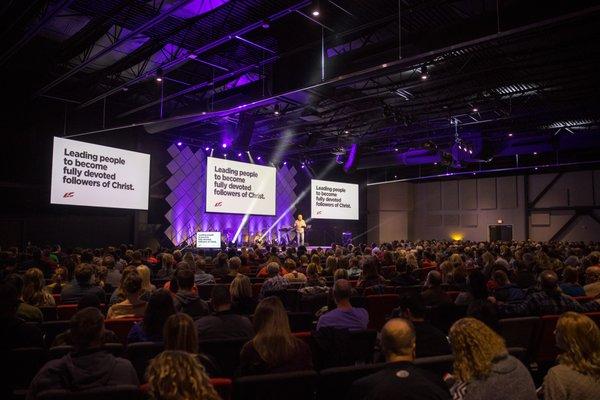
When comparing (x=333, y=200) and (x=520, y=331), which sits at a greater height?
(x=333, y=200)

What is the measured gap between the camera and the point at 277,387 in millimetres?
2184

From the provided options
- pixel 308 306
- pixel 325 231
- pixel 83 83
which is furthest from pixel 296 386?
pixel 325 231

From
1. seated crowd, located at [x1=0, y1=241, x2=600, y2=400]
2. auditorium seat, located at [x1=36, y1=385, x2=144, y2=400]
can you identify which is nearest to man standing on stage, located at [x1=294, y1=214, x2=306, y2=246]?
seated crowd, located at [x1=0, y1=241, x2=600, y2=400]

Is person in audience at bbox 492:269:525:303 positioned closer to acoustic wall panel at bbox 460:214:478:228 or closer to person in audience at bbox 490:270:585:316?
person in audience at bbox 490:270:585:316

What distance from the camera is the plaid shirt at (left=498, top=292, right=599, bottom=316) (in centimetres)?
453

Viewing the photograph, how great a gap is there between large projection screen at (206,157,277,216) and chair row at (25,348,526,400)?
47.6 feet

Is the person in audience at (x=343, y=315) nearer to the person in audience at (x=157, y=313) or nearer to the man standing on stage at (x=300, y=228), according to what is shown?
the person in audience at (x=157, y=313)

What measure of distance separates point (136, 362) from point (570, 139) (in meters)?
17.6

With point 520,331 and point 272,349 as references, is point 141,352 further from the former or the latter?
point 520,331

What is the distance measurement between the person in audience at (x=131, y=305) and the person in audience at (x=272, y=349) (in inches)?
73.8

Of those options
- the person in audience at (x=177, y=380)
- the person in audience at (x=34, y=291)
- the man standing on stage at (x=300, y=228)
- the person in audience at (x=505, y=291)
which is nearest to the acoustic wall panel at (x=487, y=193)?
the man standing on stage at (x=300, y=228)

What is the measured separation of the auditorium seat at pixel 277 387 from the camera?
2119 mm

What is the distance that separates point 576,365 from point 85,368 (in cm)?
248

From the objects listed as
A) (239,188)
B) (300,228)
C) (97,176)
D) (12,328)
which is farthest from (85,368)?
(300,228)
